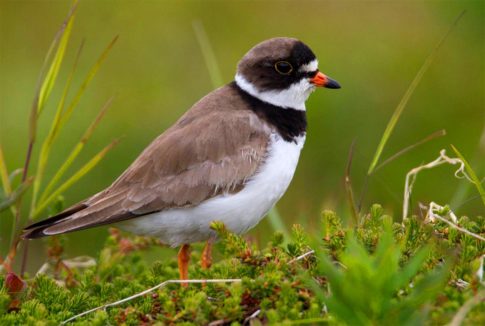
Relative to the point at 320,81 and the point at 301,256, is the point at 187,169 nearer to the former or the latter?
the point at 320,81

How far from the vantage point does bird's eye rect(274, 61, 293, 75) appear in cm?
607

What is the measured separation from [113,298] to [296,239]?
3.24 ft

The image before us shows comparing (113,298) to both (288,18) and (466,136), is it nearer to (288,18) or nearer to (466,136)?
(466,136)

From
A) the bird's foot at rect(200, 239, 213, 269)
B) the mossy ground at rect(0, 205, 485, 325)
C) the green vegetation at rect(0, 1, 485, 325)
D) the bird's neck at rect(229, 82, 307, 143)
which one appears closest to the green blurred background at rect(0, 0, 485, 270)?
the green vegetation at rect(0, 1, 485, 325)

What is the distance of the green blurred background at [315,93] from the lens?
31.1ft

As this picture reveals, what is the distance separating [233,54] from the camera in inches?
446

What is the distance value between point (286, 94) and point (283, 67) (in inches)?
6.9

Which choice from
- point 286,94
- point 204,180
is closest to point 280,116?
point 286,94

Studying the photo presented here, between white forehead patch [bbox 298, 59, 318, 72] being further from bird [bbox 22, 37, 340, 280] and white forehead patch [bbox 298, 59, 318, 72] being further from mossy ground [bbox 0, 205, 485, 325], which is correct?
mossy ground [bbox 0, 205, 485, 325]

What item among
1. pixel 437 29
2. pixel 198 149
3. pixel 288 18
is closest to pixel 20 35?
pixel 288 18

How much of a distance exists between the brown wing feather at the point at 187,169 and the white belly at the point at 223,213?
0.05m

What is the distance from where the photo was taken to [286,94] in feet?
19.9

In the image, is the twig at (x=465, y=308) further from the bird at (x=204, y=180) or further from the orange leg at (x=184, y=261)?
the orange leg at (x=184, y=261)

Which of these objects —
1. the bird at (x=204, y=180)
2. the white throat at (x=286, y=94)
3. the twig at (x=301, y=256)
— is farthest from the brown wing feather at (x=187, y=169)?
the twig at (x=301, y=256)
